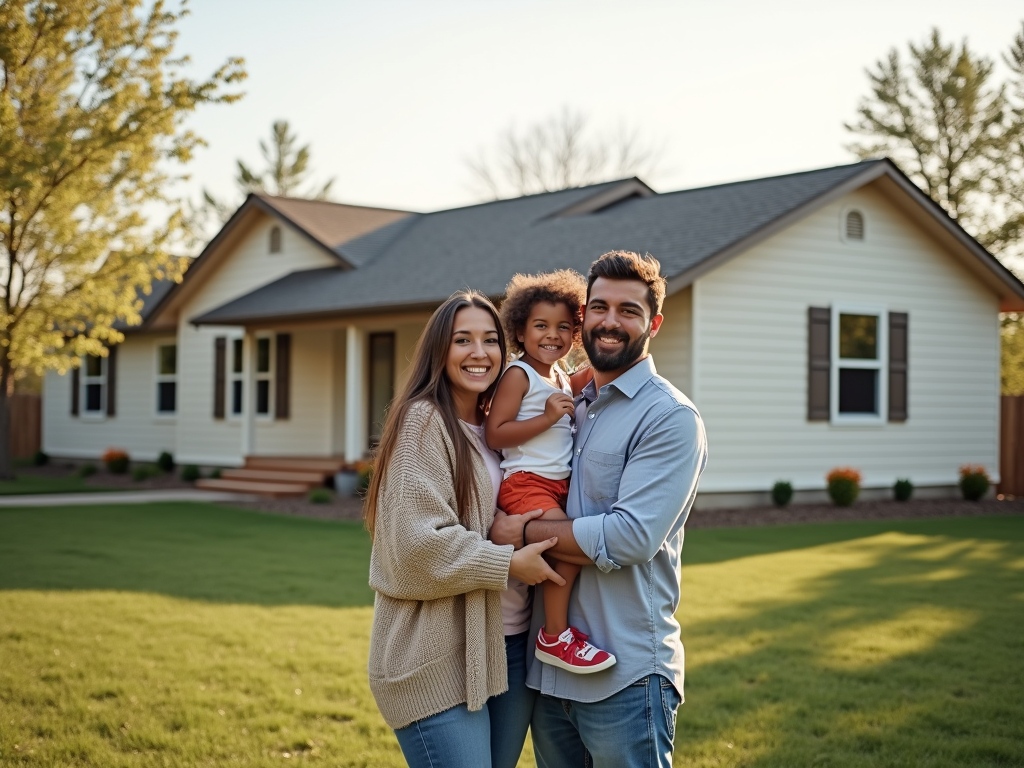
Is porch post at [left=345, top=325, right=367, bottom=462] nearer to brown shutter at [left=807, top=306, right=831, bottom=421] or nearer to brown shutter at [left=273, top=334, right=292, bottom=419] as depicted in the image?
brown shutter at [left=273, top=334, right=292, bottom=419]

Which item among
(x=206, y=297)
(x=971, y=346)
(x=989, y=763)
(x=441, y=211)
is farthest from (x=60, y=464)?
(x=989, y=763)

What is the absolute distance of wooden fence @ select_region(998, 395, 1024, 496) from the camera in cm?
1812

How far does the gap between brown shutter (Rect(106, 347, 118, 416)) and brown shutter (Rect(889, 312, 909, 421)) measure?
17.5m

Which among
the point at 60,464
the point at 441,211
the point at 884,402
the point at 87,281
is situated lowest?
the point at 60,464

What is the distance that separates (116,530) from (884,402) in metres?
10.9

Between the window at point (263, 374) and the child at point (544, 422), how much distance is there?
1780cm

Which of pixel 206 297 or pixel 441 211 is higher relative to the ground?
pixel 441 211

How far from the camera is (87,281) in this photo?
1432cm

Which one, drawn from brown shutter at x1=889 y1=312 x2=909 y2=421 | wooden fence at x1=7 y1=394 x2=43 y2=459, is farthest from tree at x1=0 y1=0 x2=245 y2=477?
wooden fence at x1=7 y1=394 x2=43 y2=459

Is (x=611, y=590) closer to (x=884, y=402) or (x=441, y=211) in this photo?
(x=884, y=402)

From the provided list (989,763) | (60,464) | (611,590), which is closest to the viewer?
(611,590)

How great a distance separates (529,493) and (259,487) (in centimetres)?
1545

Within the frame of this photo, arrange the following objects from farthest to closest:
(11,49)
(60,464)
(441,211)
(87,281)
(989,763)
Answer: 1. (60,464)
2. (441,211)
3. (87,281)
4. (11,49)
5. (989,763)

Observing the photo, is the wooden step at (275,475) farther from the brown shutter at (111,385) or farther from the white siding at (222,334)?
the brown shutter at (111,385)
